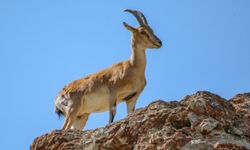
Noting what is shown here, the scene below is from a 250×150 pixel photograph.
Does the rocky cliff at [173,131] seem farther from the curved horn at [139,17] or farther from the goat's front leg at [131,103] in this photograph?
the curved horn at [139,17]

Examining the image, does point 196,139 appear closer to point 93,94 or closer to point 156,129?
point 156,129

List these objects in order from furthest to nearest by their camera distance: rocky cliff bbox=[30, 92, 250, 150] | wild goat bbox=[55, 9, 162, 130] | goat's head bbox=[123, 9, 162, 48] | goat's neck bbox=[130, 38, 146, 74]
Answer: goat's head bbox=[123, 9, 162, 48] < goat's neck bbox=[130, 38, 146, 74] < wild goat bbox=[55, 9, 162, 130] < rocky cliff bbox=[30, 92, 250, 150]

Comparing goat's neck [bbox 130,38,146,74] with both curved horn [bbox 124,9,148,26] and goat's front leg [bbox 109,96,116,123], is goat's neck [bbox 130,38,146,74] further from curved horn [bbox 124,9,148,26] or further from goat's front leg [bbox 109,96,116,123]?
goat's front leg [bbox 109,96,116,123]

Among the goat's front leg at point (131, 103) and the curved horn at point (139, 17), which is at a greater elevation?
the curved horn at point (139, 17)

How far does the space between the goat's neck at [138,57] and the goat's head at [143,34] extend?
109 mm

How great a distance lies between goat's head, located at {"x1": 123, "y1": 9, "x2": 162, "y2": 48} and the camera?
1688 cm

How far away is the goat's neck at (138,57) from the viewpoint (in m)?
16.7

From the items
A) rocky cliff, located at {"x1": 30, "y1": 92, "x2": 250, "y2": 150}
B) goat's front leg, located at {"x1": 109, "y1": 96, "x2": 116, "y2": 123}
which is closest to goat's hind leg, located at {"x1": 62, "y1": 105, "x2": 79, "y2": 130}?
goat's front leg, located at {"x1": 109, "y1": 96, "x2": 116, "y2": 123}

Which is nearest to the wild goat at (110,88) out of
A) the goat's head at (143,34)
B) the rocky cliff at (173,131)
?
the goat's head at (143,34)

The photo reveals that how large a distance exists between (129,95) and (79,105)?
1.30 m

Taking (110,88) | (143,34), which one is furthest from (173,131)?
(143,34)

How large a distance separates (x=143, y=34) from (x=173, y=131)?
8.15 metres

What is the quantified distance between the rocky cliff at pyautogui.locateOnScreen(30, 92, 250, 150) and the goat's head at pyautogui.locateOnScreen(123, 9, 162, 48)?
6.64 metres

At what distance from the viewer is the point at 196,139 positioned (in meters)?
8.84
